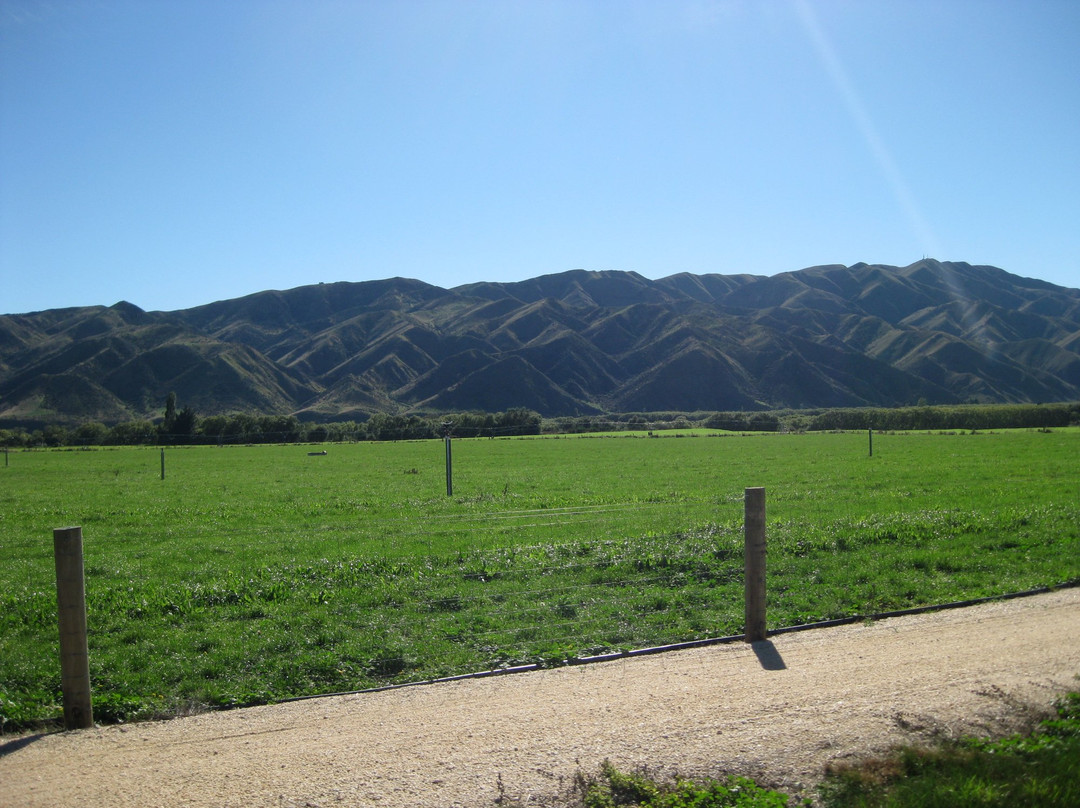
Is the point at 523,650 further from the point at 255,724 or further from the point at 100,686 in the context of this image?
the point at 100,686

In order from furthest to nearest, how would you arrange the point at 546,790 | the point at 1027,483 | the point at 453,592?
the point at 1027,483
the point at 453,592
the point at 546,790

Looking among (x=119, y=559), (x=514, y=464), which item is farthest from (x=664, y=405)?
(x=119, y=559)

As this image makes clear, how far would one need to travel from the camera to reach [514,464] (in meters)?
39.8

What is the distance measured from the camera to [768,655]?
7.14 meters

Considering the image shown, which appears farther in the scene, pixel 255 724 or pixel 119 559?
pixel 119 559

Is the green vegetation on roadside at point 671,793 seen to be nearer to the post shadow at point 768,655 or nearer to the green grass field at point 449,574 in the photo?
the post shadow at point 768,655

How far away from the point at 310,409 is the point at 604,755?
613 feet

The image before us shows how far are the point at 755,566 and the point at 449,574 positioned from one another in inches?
192

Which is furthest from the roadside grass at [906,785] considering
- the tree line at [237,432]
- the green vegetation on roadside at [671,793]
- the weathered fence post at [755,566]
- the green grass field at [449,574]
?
the tree line at [237,432]

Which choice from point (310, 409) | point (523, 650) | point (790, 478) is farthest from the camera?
point (310, 409)

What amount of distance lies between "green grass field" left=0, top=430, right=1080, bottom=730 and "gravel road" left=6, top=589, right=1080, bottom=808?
76cm

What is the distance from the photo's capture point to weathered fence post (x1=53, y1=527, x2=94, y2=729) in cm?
594

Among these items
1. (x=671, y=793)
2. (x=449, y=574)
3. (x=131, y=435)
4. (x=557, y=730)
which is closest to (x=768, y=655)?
(x=557, y=730)

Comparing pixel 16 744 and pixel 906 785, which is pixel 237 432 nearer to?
pixel 16 744
